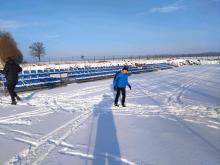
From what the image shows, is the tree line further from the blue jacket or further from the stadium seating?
the blue jacket

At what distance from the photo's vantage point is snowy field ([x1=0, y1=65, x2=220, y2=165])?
5.48 metres

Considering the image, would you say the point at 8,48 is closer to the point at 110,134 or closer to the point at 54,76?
the point at 54,76

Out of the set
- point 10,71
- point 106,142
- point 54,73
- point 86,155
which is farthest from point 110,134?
point 54,73

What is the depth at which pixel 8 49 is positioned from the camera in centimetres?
5319

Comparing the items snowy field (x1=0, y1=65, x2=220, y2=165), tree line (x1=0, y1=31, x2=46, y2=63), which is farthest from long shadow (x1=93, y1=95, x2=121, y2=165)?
tree line (x1=0, y1=31, x2=46, y2=63)

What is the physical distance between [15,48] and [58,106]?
153 feet

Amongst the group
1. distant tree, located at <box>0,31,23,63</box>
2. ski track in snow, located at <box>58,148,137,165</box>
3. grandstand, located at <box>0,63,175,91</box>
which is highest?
distant tree, located at <box>0,31,23,63</box>

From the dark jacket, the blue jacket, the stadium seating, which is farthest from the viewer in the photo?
the stadium seating

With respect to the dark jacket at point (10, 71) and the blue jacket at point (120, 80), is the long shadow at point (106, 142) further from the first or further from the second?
the dark jacket at point (10, 71)

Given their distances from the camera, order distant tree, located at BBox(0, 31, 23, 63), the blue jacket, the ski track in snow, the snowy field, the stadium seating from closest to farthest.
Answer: the ski track in snow
the snowy field
the blue jacket
the stadium seating
distant tree, located at BBox(0, 31, 23, 63)

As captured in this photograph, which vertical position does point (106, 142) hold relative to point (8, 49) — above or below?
below

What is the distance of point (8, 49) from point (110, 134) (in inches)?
1975

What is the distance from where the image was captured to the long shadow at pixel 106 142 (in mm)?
5402

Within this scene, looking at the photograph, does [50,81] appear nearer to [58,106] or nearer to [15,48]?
[58,106]
